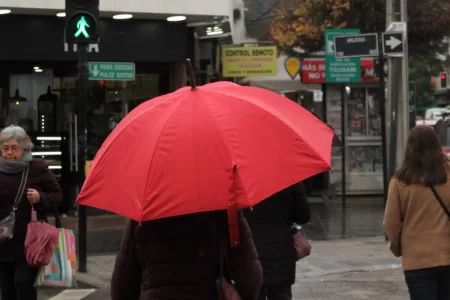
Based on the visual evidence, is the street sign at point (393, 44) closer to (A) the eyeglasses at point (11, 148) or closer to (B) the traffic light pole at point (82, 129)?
(B) the traffic light pole at point (82, 129)

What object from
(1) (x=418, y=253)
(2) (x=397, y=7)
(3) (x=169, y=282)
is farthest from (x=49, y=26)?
(3) (x=169, y=282)

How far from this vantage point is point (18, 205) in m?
6.11

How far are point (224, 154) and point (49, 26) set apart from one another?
10512mm

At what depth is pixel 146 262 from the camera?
12.1 ft

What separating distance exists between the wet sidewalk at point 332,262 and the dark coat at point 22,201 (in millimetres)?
3189

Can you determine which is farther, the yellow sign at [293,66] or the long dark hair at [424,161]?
the yellow sign at [293,66]

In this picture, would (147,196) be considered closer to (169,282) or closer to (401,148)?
(169,282)

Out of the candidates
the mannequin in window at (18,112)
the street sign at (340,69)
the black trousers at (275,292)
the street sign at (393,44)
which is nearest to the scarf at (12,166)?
the black trousers at (275,292)

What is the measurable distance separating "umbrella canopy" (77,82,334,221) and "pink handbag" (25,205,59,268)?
2.42 meters

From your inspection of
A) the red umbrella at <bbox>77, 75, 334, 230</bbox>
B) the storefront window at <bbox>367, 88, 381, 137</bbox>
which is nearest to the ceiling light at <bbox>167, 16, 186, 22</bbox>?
the storefront window at <bbox>367, 88, 381, 137</bbox>

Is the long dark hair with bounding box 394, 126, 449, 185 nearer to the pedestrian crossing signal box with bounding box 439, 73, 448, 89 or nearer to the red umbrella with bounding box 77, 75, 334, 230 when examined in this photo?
the red umbrella with bounding box 77, 75, 334, 230

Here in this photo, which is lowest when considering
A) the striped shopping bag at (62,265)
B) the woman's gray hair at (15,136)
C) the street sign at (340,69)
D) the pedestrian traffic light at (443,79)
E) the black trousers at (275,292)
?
the black trousers at (275,292)

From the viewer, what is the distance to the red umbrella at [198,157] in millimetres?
3420

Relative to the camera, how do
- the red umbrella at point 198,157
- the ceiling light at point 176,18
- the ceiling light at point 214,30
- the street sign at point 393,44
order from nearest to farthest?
1. the red umbrella at point 198,157
2. the street sign at point 393,44
3. the ceiling light at point 176,18
4. the ceiling light at point 214,30
